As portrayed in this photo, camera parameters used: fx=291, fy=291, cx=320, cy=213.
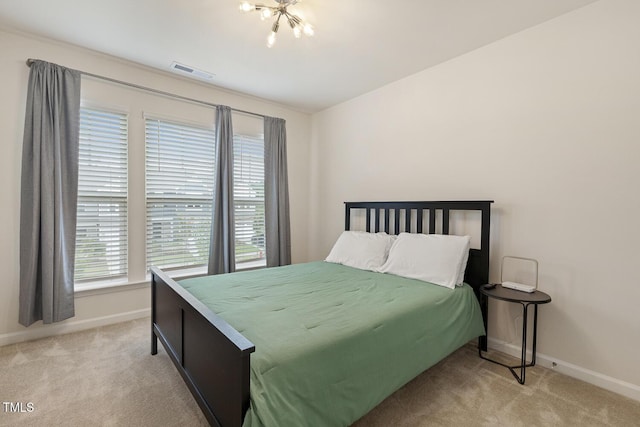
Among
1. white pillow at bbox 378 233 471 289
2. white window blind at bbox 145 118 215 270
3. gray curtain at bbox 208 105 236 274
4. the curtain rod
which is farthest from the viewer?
gray curtain at bbox 208 105 236 274

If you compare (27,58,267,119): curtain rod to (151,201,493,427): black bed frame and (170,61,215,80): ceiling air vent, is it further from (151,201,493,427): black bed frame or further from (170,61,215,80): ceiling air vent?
(151,201,493,427): black bed frame

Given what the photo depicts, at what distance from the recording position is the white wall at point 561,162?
1902mm

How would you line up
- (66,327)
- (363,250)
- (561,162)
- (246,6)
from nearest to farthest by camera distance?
(246,6)
(561,162)
(66,327)
(363,250)

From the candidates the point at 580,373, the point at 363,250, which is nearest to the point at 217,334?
the point at 363,250

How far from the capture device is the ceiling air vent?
2943 millimetres

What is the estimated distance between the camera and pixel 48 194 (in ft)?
8.10

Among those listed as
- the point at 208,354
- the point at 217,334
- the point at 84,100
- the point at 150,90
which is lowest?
the point at 208,354

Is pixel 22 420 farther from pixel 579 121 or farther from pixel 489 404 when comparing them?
pixel 579 121

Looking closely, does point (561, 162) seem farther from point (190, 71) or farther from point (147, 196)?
point (147, 196)

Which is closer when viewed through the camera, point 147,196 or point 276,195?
point 147,196

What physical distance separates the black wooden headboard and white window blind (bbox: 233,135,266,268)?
1.22 metres

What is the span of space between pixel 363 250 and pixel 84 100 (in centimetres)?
304

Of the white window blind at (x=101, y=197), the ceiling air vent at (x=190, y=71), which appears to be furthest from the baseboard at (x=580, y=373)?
the ceiling air vent at (x=190, y=71)

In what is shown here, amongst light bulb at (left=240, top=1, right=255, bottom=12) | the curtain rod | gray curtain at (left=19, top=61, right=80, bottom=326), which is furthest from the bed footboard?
the curtain rod
